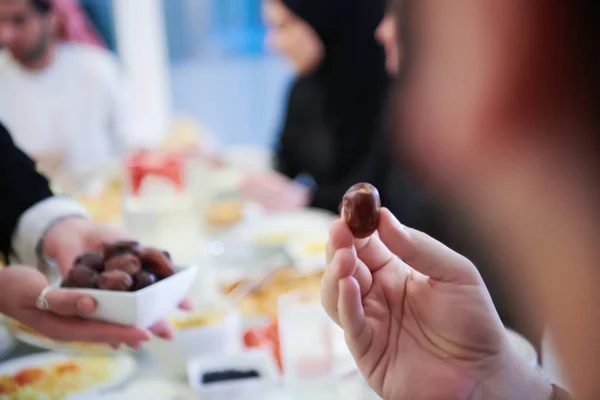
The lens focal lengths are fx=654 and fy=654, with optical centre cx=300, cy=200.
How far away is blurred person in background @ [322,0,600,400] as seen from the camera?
20.5 inches

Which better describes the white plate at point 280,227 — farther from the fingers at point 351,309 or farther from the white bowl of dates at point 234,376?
the fingers at point 351,309

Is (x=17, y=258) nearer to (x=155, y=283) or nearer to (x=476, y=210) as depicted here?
(x=155, y=283)

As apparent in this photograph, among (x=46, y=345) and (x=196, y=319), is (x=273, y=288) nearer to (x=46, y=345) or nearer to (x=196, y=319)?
(x=196, y=319)

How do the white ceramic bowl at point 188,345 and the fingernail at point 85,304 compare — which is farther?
the white ceramic bowl at point 188,345

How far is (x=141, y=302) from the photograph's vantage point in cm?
67

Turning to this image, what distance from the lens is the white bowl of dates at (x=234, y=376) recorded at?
0.73 m

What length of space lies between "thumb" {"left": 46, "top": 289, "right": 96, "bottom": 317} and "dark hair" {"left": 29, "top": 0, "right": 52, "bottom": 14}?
1.30ft

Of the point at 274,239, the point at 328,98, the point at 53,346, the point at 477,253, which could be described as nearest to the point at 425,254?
the point at 477,253

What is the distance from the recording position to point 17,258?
0.80 metres

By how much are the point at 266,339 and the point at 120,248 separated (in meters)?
0.25

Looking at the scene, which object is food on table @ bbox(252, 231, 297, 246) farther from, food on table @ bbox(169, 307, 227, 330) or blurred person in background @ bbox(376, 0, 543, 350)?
blurred person in background @ bbox(376, 0, 543, 350)

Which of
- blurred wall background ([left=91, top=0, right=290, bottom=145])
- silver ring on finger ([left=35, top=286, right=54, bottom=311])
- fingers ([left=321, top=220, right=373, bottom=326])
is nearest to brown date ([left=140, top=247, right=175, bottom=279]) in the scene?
silver ring on finger ([left=35, top=286, right=54, bottom=311])

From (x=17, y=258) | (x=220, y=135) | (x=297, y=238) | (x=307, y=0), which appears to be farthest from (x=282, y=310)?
(x=220, y=135)

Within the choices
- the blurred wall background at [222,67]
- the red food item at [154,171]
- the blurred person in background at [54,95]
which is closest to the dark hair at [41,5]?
the blurred person in background at [54,95]
